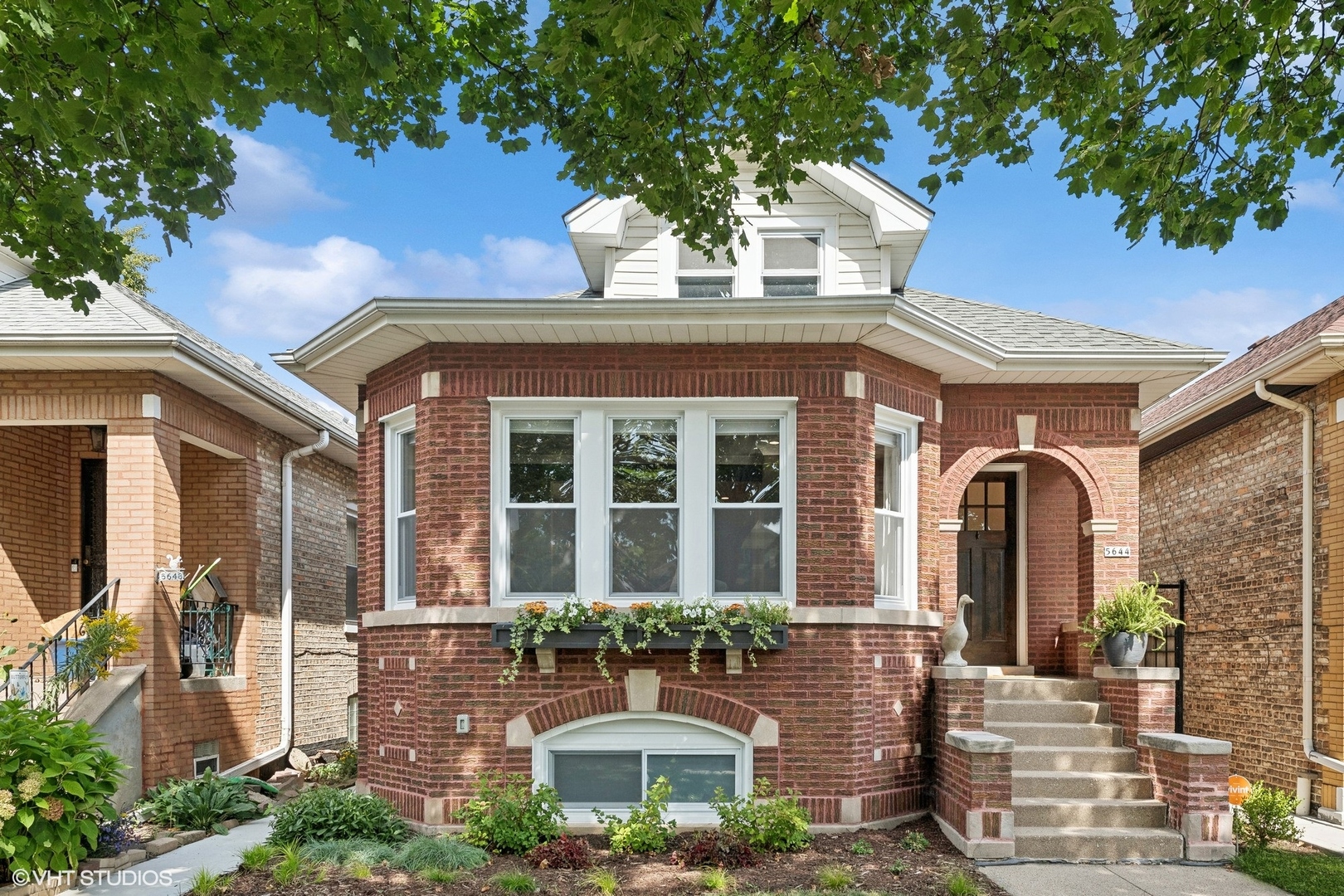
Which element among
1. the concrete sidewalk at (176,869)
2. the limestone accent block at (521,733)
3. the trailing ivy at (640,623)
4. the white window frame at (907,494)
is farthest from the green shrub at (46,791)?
the white window frame at (907,494)

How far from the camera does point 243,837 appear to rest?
860cm

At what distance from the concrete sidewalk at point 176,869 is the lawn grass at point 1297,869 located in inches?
291

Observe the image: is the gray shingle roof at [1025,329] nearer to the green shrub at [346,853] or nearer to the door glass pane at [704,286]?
the door glass pane at [704,286]

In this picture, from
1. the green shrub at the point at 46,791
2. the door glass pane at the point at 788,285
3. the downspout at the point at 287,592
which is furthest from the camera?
the downspout at the point at 287,592

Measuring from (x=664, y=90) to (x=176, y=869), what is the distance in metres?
6.41

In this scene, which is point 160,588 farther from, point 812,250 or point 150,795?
point 812,250

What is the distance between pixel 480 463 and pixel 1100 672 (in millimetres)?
5923

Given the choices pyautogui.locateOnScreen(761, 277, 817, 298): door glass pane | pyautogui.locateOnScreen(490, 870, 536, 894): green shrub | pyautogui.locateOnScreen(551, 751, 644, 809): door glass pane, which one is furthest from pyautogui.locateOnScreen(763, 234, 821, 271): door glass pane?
pyautogui.locateOnScreen(490, 870, 536, 894): green shrub

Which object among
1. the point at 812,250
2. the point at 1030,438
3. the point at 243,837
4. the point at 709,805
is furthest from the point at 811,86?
the point at 243,837

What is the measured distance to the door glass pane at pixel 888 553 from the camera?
9422 mm

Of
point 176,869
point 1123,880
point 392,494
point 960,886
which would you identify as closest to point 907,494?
point 1123,880

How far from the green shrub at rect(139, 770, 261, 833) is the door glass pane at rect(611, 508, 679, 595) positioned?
3949 mm

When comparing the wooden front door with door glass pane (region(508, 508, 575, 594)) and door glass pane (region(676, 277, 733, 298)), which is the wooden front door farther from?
door glass pane (region(508, 508, 575, 594))

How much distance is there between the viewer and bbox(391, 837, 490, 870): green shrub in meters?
7.42
